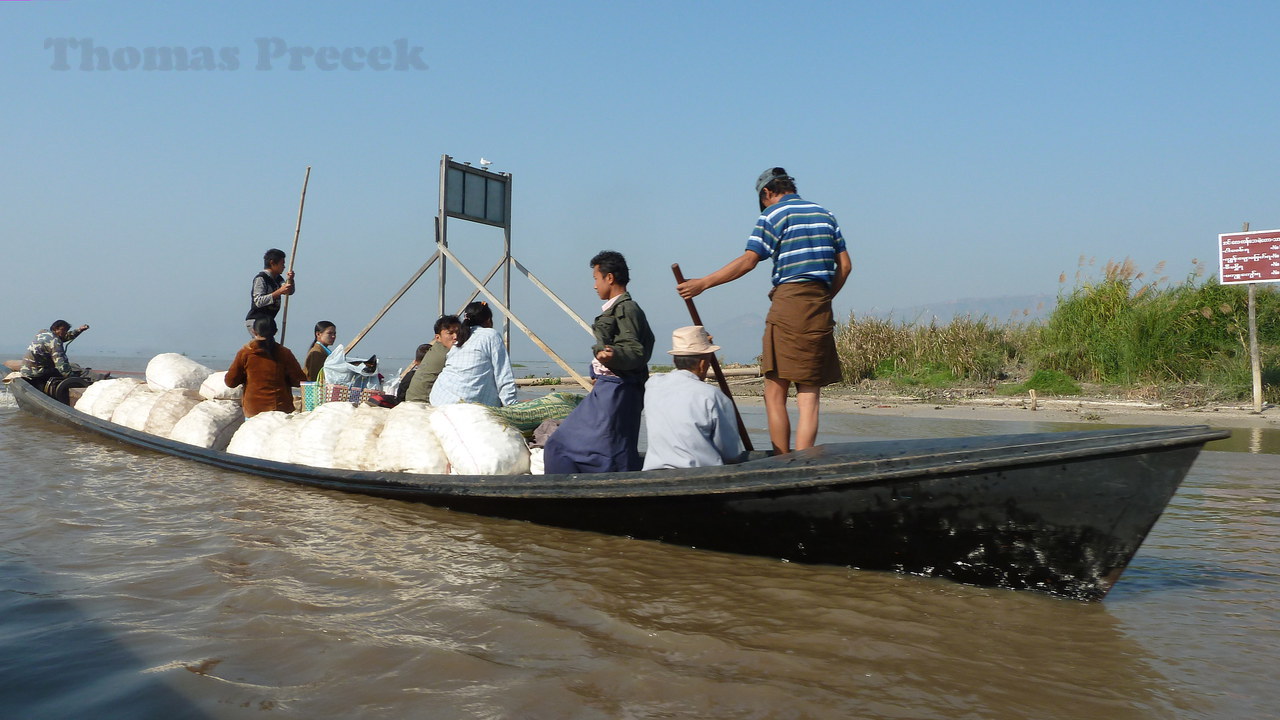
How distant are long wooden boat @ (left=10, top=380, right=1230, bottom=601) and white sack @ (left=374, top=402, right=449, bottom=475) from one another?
3.13 ft

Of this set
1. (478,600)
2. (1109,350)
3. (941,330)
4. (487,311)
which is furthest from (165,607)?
(941,330)

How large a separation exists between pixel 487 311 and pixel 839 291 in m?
2.76

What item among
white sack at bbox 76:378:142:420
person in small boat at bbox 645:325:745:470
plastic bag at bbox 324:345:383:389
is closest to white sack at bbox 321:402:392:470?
plastic bag at bbox 324:345:383:389

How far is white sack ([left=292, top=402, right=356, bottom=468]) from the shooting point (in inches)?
225

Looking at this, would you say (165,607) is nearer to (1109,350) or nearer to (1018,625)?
(1018,625)

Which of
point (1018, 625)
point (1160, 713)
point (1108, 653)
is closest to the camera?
point (1160, 713)

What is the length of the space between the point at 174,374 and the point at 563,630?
684 centimetres

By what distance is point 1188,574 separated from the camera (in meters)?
4.00

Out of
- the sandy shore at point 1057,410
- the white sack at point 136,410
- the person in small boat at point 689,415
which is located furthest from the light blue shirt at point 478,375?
the sandy shore at point 1057,410

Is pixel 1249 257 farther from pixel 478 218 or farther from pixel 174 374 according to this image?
pixel 174 374

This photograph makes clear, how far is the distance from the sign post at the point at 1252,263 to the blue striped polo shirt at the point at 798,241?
364 inches

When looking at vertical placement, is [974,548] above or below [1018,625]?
Answer: above

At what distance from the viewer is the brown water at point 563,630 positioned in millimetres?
2531

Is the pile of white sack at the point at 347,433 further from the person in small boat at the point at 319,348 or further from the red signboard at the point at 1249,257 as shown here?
the red signboard at the point at 1249,257
